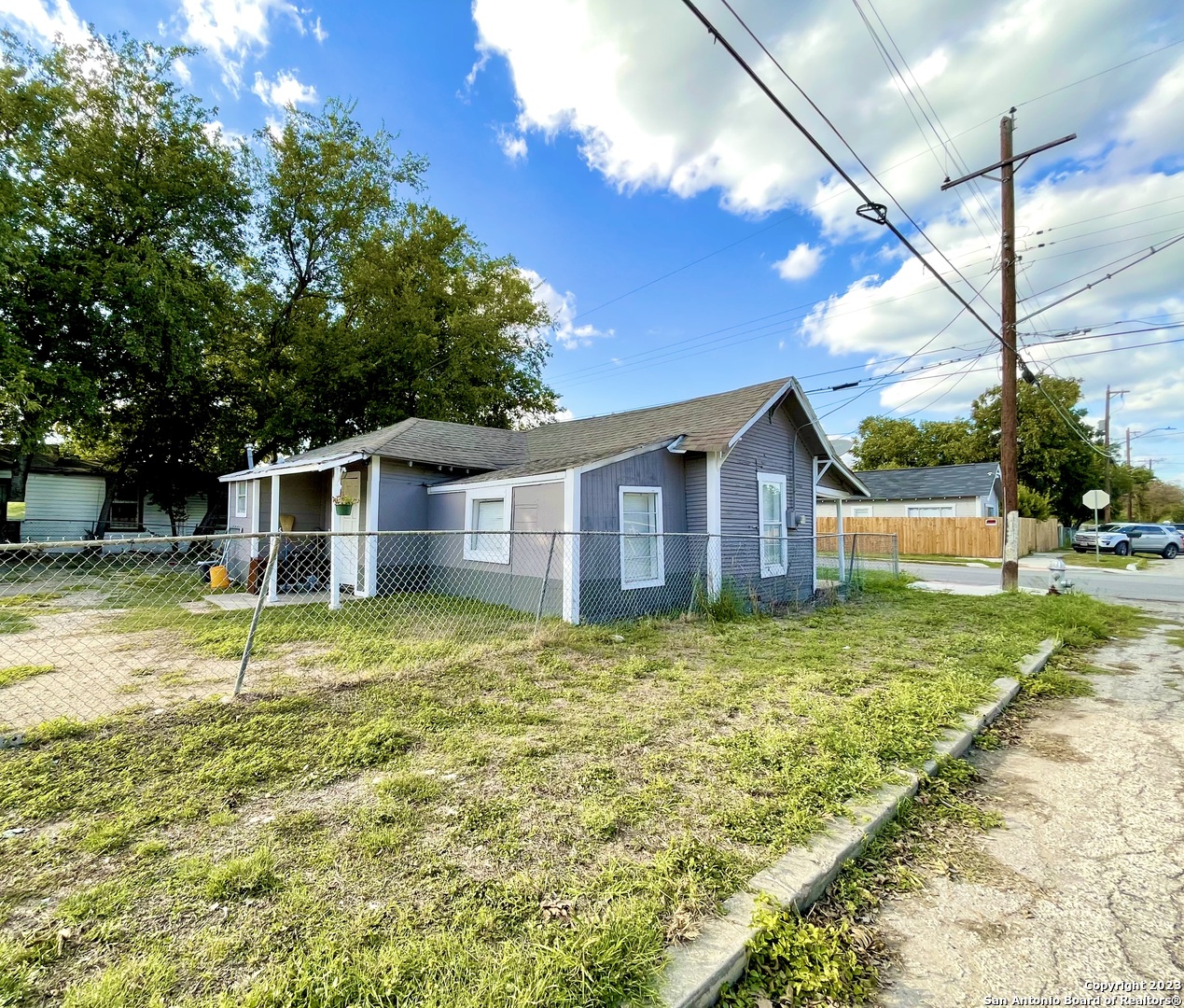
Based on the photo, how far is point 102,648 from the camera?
655 centimetres

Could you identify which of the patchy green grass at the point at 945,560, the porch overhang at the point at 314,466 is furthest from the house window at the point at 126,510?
the patchy green grass at the point at 945,560

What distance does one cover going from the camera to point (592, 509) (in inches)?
331

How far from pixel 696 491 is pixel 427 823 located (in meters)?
7.97

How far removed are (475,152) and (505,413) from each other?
12.4m

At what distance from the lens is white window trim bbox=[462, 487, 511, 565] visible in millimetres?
9484

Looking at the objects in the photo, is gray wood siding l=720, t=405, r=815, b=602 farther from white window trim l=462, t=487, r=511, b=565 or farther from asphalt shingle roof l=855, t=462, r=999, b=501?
asphalt shingle roof l=855, t=462, r=999, b=501

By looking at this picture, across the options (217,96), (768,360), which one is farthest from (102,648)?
(217,96)

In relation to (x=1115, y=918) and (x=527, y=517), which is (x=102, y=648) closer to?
(x=527, y=517)

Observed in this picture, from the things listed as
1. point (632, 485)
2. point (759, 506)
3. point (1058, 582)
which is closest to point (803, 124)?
point (632, 485)

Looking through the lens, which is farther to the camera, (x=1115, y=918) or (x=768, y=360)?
(x=768, y=360)

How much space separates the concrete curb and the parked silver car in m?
31.0

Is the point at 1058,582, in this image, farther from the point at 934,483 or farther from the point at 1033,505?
the point at 1033,505

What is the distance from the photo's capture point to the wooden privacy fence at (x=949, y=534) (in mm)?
23344

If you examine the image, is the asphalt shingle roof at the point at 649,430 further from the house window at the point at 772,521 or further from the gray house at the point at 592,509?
the house window at the point at 772,521
